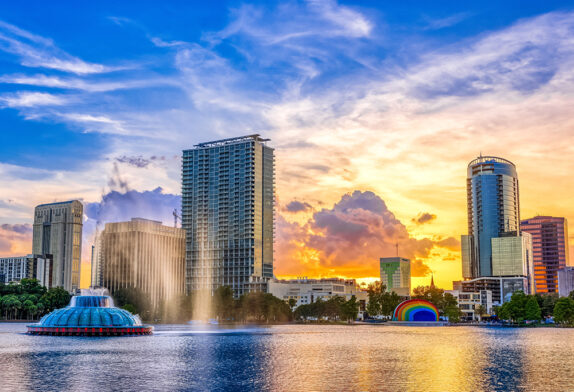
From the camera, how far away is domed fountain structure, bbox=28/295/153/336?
A: 148 metres

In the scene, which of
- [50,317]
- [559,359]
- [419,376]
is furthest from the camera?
[50,317]

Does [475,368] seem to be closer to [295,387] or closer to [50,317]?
[295,387]

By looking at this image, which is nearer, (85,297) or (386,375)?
(386,375)

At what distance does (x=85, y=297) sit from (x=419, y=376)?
10446 cm

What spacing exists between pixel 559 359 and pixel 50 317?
11044 cm

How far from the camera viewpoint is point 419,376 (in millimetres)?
74062

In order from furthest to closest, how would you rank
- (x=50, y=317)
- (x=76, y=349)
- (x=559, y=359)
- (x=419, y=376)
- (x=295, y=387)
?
(x=50, y=317)
(x=76, y=349)
(x=559, y=359)
(x=419, y=376)
(x=295, y=387)

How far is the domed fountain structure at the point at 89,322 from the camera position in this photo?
14762cm

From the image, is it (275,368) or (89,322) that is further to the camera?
(89,322)

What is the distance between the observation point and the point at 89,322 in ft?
494

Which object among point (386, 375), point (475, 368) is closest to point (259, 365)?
point (386, 375)

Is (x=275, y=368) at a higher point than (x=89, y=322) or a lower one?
lower

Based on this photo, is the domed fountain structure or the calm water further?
the domed fountain structure

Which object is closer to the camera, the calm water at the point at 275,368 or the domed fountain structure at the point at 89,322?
the calm water at the point at 275,368
